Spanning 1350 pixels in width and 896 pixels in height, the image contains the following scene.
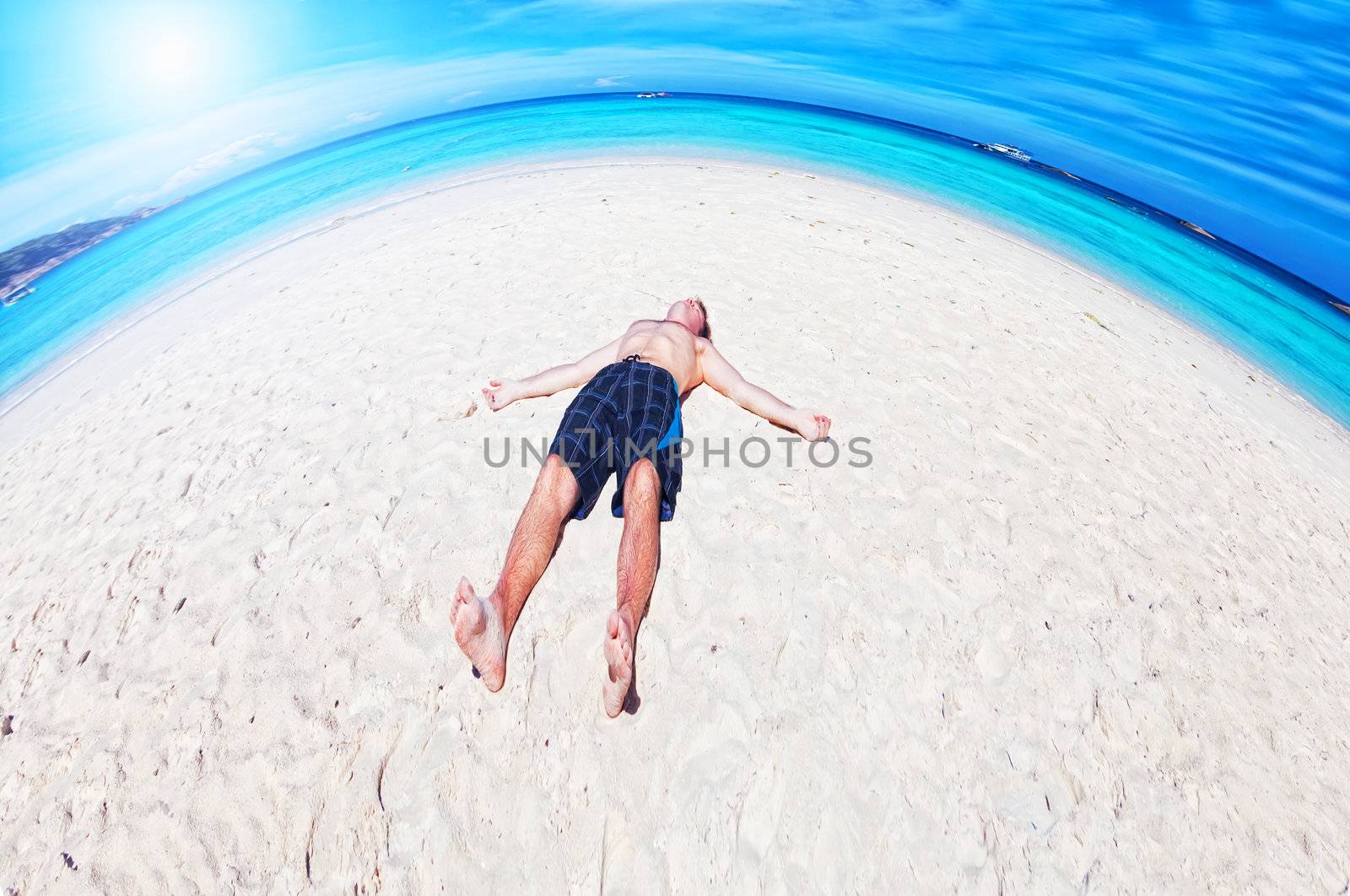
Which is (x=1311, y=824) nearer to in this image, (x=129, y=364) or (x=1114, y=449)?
(x=1114, y=449)

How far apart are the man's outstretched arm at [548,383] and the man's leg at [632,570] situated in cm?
131

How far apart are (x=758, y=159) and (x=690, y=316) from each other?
1277cm

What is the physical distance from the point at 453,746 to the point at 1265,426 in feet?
28.2

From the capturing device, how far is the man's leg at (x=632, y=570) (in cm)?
208

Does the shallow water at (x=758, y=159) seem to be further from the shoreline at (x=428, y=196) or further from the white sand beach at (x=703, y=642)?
the white sand beach at (x=703, y=642)

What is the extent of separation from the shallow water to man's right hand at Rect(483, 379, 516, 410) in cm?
969

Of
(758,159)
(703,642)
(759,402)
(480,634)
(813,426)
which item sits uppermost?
(758,159)

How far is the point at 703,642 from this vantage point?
2.59 meters

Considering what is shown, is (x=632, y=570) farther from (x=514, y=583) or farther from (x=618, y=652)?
(x=514, y=583)

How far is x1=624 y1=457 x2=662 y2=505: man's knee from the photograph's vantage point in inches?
104

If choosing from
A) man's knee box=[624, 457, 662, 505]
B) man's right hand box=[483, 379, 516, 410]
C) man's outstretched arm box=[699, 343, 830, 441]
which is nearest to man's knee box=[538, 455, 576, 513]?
man's knee box=[624, 457, 662, 505]

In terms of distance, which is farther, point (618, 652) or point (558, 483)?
point (558, 483)

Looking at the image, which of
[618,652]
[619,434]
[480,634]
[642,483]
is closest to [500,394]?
[619,434]

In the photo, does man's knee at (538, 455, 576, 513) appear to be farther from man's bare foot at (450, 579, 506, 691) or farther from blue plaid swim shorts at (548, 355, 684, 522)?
man's bare foot at (450, 579, 506, 691)
